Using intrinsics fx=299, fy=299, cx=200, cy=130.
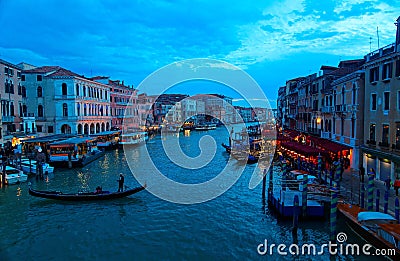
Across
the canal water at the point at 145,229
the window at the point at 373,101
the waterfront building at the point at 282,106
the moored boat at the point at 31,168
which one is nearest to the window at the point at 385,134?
the window at the point at 373,101

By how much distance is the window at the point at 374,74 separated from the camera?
610 inches

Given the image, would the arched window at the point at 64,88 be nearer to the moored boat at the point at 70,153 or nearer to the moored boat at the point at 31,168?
the moored boat at the point at 70,153

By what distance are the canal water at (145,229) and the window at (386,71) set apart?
785cm

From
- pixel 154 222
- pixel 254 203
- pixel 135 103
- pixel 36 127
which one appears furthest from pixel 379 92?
pixel 135 103

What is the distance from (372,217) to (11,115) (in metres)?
28.7

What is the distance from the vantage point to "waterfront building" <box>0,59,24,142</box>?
25.4 m

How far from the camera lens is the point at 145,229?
37.9ft

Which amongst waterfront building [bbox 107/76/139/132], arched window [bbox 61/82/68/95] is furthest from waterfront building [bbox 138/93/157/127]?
arched window [bbox 61/82/68/95]

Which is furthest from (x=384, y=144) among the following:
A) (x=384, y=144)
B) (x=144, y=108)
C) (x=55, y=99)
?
(x=144, y=108)

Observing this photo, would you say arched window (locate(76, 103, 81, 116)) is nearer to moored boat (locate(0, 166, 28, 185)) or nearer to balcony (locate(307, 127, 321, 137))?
moored boat (locate(0, 166, 28, 185))

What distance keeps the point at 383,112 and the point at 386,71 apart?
2.02m

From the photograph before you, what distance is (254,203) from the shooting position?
1441 centimetres

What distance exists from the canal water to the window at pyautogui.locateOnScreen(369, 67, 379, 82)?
8.51 meters

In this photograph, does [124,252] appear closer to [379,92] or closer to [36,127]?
[379,92]
